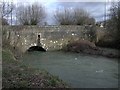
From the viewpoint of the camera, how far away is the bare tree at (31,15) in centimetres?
4034

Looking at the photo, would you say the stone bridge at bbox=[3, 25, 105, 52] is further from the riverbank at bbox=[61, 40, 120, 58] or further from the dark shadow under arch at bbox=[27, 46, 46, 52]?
the riverbank at bbox=[61, 40, 120, 58]

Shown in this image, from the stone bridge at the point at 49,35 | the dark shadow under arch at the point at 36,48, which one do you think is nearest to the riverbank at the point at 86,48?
the stone bridge at the point at 49,35

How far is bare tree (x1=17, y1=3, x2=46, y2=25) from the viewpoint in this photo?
40344 millimetres

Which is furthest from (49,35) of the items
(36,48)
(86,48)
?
(86,48)

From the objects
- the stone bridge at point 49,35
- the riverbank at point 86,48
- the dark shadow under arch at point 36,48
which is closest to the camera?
the riverbank at point 86,48

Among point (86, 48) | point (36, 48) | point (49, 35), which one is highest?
point (49, 35)

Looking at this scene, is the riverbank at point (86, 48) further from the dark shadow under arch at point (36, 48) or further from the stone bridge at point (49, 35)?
the dark shadow under arch at point (36, 48)

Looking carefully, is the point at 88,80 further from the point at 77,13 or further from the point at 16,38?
the point at 77,13

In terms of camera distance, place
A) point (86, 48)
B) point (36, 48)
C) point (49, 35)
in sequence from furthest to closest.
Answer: point (36, 48)
point (49, 35)
point (86, 48)

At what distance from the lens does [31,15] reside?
43.3 meters

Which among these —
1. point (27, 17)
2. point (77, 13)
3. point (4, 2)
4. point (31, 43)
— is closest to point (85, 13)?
point (77, 13)

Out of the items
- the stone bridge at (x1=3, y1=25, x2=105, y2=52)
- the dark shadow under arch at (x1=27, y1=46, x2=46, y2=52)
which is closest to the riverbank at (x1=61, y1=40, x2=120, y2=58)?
the stone bridge at (x1=3, y1=25, x2=105, y2=52)

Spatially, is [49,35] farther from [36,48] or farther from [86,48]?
[86,48]

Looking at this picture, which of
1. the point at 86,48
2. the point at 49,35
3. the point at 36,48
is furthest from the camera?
the point at 36,48
